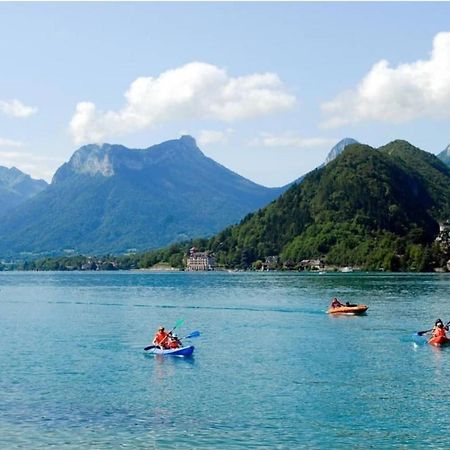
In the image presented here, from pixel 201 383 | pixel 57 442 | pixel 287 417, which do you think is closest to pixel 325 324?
pixel 201 383

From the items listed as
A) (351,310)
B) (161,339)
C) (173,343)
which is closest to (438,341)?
(173,343)

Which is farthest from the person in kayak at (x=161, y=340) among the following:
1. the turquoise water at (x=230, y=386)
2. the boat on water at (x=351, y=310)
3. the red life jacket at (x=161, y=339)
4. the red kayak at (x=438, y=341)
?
the boat on water at (x=351, y=310)

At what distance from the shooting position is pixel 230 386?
1993 inches

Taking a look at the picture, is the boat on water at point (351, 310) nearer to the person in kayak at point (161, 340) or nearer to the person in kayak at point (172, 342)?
the person in kayak at point (172, 342)

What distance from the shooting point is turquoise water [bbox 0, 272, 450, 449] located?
38.1 metres

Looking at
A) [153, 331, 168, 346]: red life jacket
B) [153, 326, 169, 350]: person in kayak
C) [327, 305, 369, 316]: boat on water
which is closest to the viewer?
[153, 326, 169, 350]: person in kayak

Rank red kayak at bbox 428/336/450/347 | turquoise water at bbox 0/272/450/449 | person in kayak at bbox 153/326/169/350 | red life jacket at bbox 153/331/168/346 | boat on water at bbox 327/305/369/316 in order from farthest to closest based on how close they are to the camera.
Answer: boat on water at bbox 327/305/369/316 → red kayak at bbox 428/336/450/347 → red life jacket at bbox 153/331/168/346 → person in kayak at bbox 153/326/169/350 → turquoise water at bbox 0/272/450/449

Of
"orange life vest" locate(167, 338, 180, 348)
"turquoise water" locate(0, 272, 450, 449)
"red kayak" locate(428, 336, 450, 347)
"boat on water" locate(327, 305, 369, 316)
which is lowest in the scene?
"turquoise water" locate(0, 272, 450, 449)

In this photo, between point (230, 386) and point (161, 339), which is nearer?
point (230, 386)

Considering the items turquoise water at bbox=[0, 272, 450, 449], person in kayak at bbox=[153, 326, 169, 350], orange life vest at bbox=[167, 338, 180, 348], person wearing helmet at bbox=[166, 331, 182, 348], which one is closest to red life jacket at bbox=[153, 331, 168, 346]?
person in kayak at bbox=[153, 326, 169, 350]

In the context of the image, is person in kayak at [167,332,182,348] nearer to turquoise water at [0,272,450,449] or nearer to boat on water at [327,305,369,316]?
turquoise water at [0,272,450,449]

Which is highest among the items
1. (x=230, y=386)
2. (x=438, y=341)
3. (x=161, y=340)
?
(x=438, y=341)

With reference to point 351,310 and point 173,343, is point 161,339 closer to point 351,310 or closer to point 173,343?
point 173,343

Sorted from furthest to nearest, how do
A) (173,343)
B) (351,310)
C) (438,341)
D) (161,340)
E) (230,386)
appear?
(351,310), (438,341), (161,340), (173,343), (230,386)
